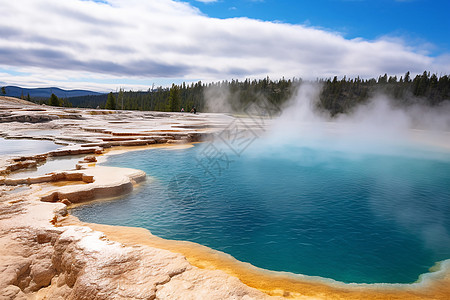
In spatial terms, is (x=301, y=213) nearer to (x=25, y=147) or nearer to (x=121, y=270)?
(x=121, y=270)

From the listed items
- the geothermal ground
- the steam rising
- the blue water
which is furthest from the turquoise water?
the steam rising

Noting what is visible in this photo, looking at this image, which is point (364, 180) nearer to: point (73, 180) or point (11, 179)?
point (73, 180)

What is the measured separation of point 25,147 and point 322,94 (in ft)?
230

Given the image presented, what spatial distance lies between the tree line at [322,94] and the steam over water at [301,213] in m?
41.2

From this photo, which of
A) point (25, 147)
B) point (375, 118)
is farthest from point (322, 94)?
point (25, 147)

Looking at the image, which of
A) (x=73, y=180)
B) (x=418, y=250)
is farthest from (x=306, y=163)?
(x=73, y=180)

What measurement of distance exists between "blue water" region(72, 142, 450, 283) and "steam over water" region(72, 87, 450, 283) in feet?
0.07

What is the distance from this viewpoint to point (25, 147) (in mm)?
11547

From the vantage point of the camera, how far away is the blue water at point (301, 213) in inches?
171

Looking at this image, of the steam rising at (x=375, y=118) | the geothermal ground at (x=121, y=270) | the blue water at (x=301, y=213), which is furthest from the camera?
the steam rising at (x=375, y=118)

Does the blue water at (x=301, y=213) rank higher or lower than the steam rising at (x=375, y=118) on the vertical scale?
lower

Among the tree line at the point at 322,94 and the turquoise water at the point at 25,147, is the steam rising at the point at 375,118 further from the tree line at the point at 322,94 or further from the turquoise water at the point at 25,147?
the turquoise water at the point at 25,147

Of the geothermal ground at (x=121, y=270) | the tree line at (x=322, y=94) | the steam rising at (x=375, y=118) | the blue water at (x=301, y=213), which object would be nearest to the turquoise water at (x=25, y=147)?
the blue water at (x=301, y=213)

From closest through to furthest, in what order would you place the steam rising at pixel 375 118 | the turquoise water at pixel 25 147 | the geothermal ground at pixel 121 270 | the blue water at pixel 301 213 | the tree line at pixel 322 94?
the geothermal ground at pixel 121 270 < the blue water at pixel 301 213 < the turquoise water at pixel 25 147 < the steam rising at pixel 375 118 < the tree line at pixel 322 94
